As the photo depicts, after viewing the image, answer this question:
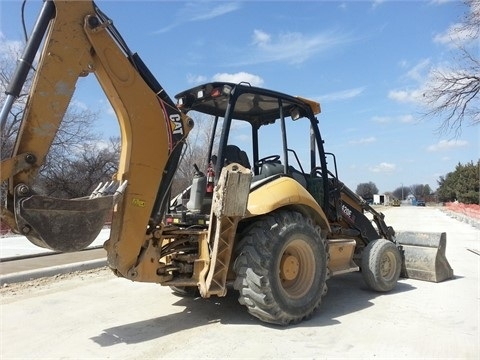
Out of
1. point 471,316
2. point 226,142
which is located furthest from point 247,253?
point 471,316

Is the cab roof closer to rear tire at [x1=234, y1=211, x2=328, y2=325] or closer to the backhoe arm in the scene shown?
the backhoe arm

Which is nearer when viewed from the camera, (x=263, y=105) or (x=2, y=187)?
(x=2, y=187)

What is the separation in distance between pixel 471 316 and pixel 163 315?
12.4 ft

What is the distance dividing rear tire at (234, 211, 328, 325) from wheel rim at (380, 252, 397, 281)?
64.7 inches

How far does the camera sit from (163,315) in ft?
18.3

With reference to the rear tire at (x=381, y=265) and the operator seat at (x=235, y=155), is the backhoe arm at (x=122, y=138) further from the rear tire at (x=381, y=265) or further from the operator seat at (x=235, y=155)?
the rear tire at (x=381, y=265)

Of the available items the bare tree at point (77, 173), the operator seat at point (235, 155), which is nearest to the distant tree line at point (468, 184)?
the bare tree at point (77, 173)

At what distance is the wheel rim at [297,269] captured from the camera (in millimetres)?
5391

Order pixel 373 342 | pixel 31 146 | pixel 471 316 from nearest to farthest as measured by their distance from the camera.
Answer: pixel 31 146 < pixel 373 342 < pixel 471 316

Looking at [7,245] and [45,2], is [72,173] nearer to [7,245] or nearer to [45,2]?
[7,245]

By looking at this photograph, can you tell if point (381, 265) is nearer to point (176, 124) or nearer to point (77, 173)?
point (176, 124)

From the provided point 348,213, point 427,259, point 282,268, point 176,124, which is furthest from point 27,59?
point 427,259

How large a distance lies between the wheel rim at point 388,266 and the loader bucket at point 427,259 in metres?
0.84

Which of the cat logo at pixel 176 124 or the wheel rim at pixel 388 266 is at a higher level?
the cat logo at pixel 176 124
